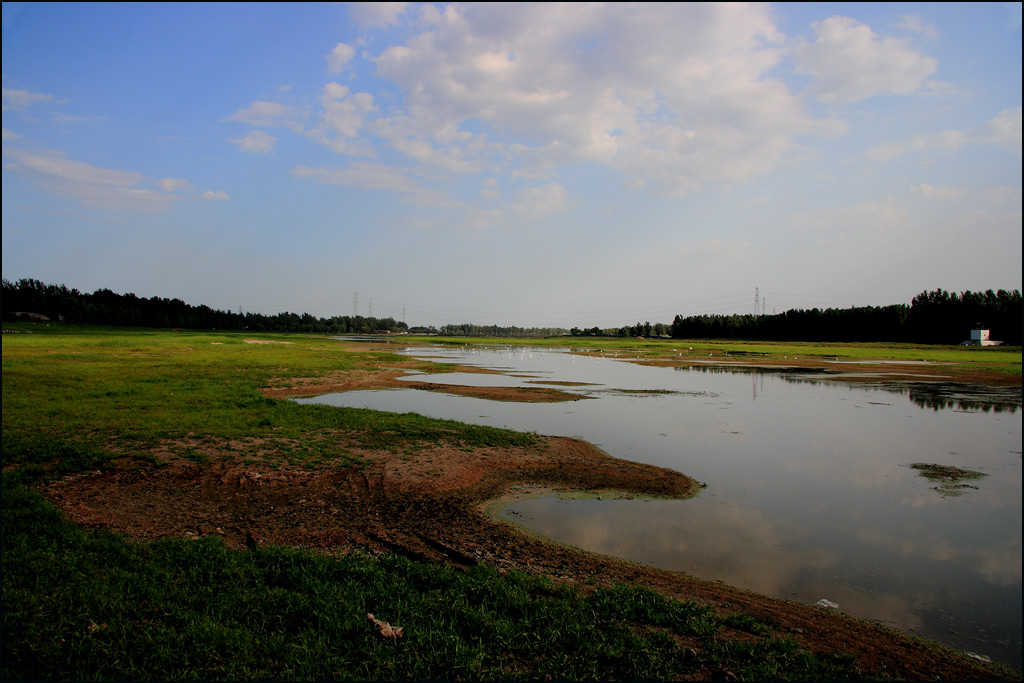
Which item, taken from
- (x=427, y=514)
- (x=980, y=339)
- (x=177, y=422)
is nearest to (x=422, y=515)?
(x=427, y=514)

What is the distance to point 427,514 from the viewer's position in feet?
31.3

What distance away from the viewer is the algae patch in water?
1265cm

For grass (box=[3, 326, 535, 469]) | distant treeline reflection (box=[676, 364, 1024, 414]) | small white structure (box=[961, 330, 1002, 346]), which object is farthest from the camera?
small white structure (box=[961, 330, 1002, 346])

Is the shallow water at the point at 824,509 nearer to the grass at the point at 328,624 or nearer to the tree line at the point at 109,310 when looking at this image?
the grass at the point at 328,624

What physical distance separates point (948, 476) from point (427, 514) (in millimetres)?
14303

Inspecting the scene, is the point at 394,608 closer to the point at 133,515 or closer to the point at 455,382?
the point at 133,515

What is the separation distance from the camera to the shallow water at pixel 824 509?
294 inches

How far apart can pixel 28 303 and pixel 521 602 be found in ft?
485

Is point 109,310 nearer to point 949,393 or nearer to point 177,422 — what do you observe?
point 177,422

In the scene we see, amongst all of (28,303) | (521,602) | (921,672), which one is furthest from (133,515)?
(28,303)

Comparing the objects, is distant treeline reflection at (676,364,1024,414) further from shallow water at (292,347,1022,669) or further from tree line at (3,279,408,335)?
tree line at (3,279,408,335)

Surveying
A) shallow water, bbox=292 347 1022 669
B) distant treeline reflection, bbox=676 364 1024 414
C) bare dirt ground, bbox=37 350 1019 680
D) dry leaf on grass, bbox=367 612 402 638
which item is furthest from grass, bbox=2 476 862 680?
distant treeline reflection, bbox=676 364 1024 414

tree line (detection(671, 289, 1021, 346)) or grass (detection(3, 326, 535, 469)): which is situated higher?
tree line (detection(671, 289, 1021, 346))

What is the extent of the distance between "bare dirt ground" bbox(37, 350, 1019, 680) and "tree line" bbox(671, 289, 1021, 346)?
113545mm
